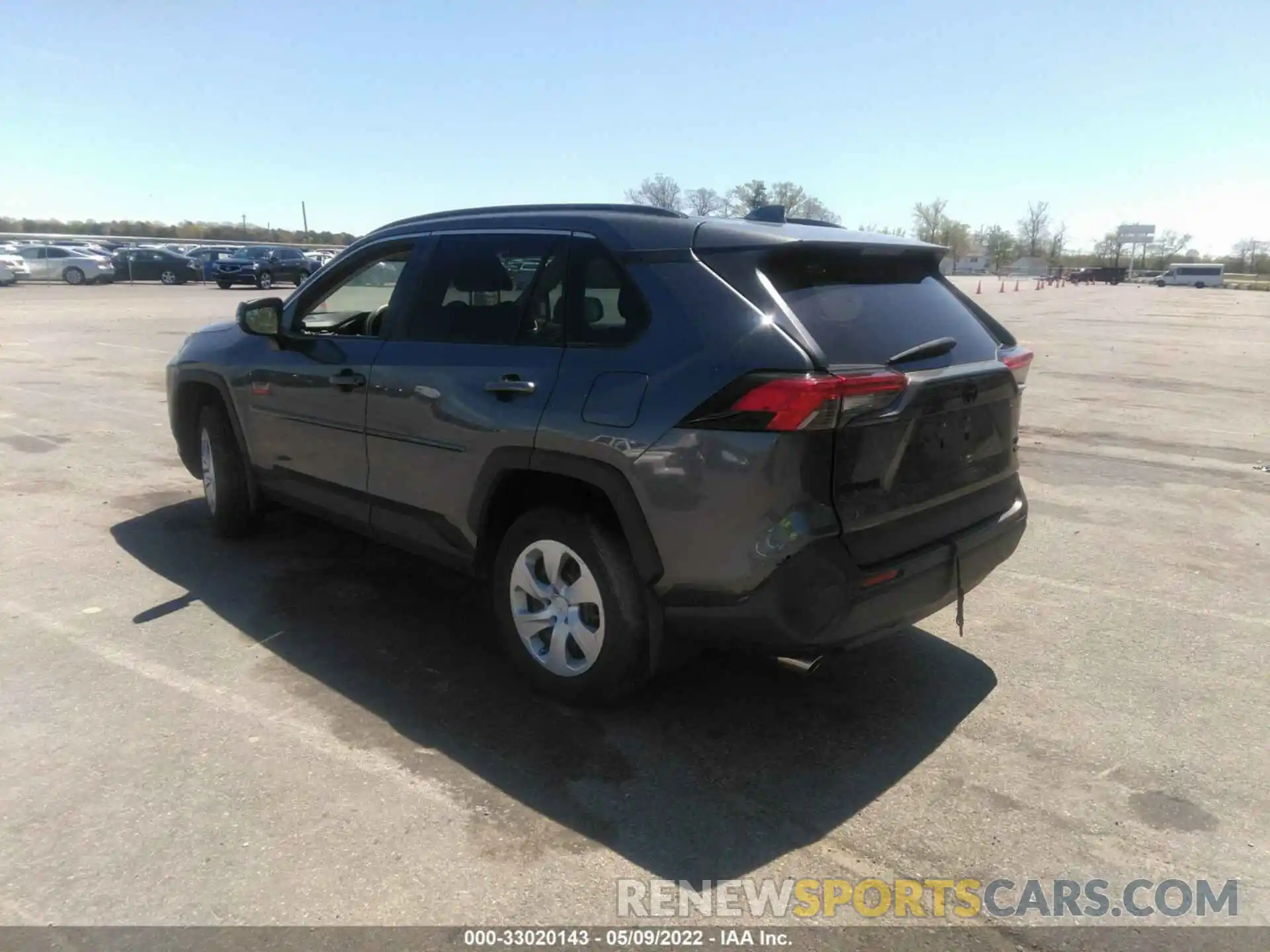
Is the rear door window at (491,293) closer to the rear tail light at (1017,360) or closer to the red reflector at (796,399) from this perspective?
the red reflector at (796,399)

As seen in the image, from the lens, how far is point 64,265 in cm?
3906

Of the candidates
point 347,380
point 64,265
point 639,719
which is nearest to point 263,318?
point 347,380

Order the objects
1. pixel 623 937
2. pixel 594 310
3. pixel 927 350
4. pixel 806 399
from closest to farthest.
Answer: pixel 623 937 → pixel 806 399 → pixel 927 350 → pixel 594 310

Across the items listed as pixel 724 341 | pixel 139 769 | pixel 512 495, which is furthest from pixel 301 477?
pixel 724 341

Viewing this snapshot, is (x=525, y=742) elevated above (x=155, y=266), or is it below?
below

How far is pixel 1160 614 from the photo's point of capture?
4645mm

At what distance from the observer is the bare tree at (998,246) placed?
132 m

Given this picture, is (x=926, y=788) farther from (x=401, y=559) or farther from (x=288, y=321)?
(x=288, y=321)

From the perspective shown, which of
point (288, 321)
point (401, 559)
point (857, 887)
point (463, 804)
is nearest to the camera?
point (857, 887)

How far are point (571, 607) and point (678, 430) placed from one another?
2.96ft

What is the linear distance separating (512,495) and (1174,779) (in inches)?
103

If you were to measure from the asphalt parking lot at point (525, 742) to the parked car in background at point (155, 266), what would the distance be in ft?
129

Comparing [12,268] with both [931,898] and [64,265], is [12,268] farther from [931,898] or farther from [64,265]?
[931,898]

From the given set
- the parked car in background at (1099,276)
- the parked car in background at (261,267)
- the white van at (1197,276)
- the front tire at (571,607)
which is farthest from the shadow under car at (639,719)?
the parked car in background at (1099,276)
